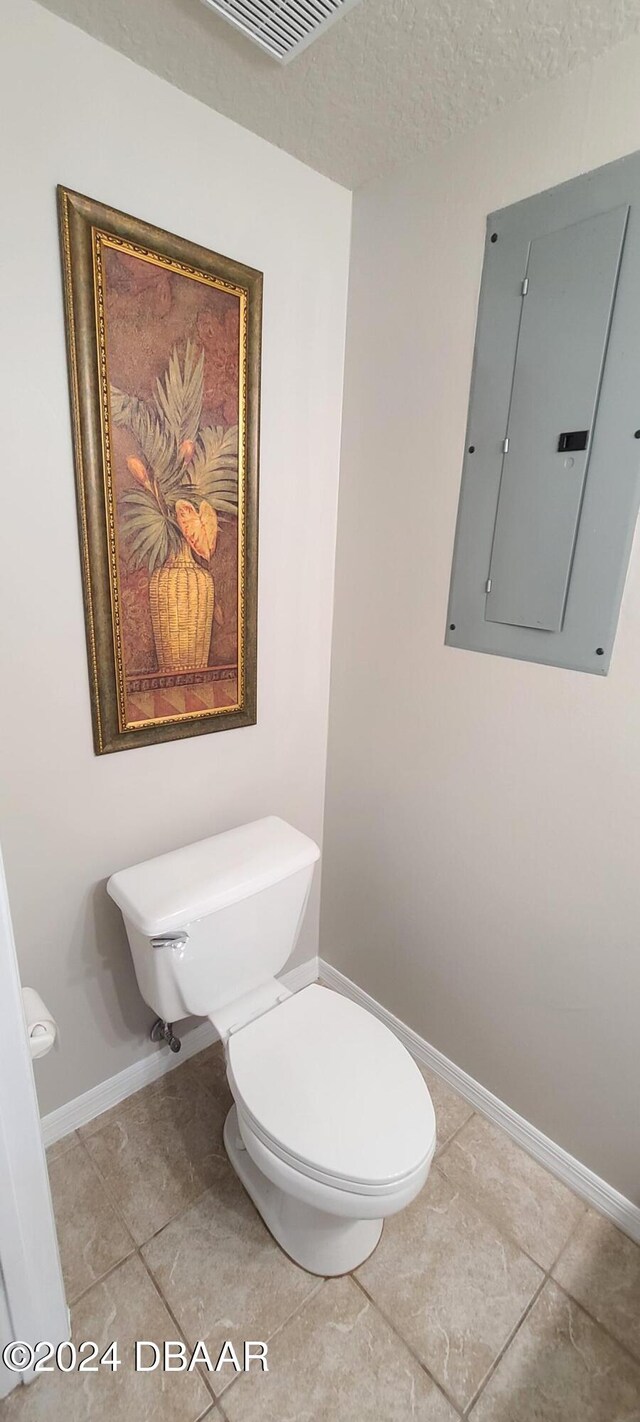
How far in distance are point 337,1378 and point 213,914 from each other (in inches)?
32.0

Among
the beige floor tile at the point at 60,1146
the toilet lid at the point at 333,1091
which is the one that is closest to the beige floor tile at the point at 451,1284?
the toilet lid at the point at 333,1091

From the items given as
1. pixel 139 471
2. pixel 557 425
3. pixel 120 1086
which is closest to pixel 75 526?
pixel 139 471

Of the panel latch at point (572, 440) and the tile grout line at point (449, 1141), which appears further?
the tile grout line at point (449, 1141)

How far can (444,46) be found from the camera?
3.03 ft

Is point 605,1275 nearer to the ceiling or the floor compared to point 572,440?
nearer to the floor

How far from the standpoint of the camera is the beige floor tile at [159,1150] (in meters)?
1.25

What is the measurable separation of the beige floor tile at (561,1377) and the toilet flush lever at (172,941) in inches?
36.0

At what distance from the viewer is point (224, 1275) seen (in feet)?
3.72

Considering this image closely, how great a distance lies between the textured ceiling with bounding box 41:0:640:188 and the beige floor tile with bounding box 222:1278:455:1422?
2.21m

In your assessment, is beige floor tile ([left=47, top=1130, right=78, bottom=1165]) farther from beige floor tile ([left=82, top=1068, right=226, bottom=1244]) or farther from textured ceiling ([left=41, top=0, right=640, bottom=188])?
textured ceiling ([left=41, top=0, right=640, bottom=188])

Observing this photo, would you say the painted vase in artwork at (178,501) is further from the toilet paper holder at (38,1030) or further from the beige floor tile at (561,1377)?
the beige floor tile at (561,1377)

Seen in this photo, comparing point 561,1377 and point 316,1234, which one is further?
point 316,1234

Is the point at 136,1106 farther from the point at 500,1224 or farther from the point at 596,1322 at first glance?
the point at 596,1322

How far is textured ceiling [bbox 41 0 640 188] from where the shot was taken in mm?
868
